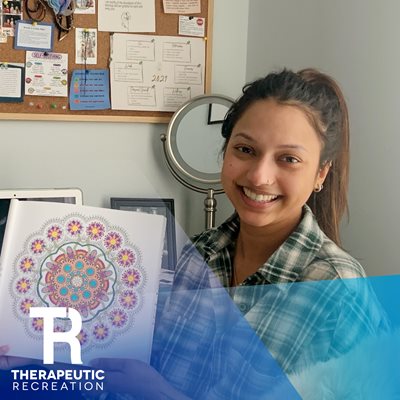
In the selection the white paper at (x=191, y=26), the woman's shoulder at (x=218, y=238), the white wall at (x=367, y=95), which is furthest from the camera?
the white paper at (x=191, y=26)

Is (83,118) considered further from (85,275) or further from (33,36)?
(85,275)

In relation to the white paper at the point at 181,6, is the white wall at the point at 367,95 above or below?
below

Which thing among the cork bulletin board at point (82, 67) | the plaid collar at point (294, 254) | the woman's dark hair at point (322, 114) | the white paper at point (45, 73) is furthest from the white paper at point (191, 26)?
the plaid collar at point (294, 254)

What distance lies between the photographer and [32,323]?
1.95ft

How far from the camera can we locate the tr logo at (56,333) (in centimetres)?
58

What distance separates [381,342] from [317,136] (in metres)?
0.23

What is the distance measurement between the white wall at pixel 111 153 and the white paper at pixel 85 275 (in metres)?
0.67

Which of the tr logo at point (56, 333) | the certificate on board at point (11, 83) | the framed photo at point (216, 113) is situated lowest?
the tr logo at point (56, 333)

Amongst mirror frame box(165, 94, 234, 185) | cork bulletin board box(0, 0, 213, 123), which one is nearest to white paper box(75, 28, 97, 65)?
cork bulletin board box(0, 0, 213, 123)

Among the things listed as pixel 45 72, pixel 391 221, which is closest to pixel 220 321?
pixel 391 221

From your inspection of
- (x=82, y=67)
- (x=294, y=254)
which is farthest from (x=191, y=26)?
(x=294, y=254)

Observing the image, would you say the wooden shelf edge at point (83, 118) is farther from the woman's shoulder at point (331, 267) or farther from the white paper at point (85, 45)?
the woman's shoulder at point (331, 267)

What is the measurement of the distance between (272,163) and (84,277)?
24 centimetres

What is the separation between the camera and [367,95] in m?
0.97
